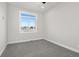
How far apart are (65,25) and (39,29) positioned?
7.12 feet

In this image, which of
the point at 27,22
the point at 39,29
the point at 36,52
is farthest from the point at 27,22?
the point at 36,52

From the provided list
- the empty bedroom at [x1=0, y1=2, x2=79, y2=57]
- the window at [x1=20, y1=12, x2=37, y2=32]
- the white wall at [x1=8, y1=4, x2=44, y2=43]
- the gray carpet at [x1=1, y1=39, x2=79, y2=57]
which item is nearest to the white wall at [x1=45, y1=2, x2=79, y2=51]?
the empty bedroom at [x1=0, y1=2, x2=79, y2=57]

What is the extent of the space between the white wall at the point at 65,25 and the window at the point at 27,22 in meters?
1.17

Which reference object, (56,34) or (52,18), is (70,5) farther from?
(56,34)

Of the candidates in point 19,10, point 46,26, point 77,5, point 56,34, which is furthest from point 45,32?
point 77,5

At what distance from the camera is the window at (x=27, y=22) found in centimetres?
463

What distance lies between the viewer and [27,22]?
4887mm

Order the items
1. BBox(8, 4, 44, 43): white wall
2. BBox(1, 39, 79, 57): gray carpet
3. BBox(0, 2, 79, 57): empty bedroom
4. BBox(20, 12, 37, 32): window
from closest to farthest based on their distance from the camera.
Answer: BBox(1, 39, 79, 57): gray carpet
BBox(0, 2, 79, 57): empty bedroom
BBox(8, 4, 44, 43): white wall
BBox(20, 12, 37, 32): window

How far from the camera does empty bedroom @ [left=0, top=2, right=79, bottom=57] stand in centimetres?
290

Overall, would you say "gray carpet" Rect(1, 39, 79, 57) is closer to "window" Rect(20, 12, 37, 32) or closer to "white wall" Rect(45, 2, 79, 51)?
"white wall" Rect(45, 2, 79, 51)

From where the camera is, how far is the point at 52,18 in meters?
4.41

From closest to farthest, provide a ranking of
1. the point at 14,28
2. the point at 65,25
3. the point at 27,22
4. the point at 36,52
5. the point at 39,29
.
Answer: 1. the point at 36,52
2. the point at 65,25
3. the point at 14,28
4. the point at 27,22
5. the point at 39,29

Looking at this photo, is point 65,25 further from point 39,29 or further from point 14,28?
point 14,28

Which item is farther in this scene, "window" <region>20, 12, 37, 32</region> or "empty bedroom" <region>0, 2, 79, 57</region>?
"window" <region>20, 12, 37, 32</region>
